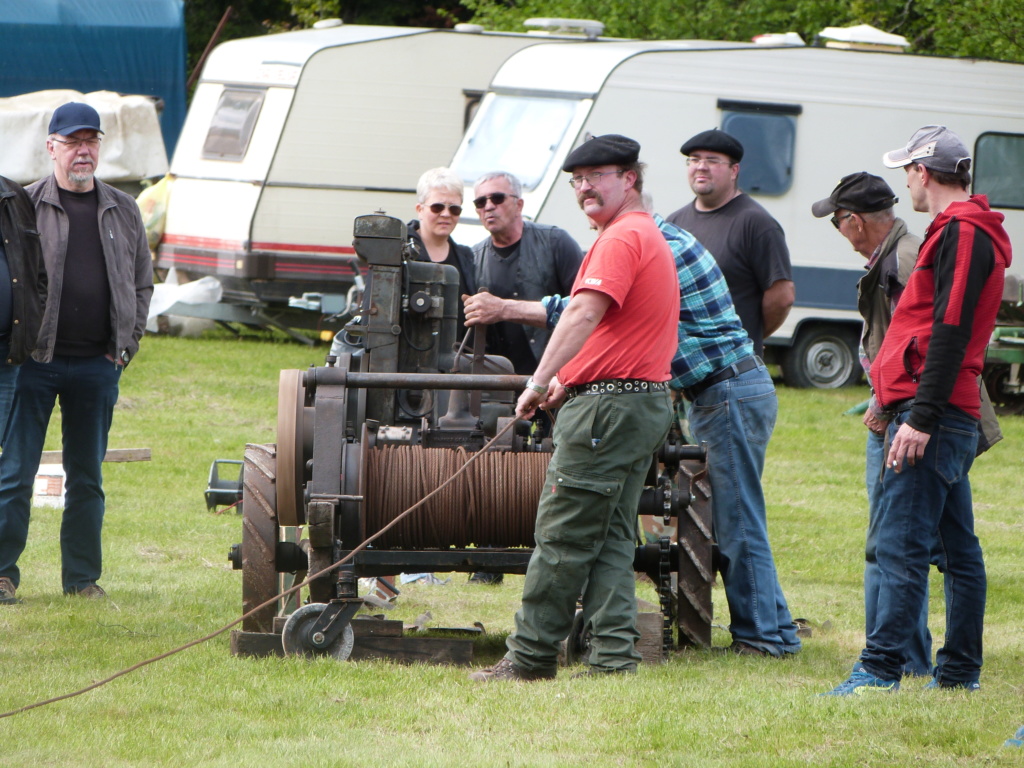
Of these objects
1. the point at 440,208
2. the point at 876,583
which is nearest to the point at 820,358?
the point at 440,208

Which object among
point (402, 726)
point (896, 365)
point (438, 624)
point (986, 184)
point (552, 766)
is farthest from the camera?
point (986, 184)

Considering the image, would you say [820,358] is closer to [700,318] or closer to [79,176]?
[700,318]

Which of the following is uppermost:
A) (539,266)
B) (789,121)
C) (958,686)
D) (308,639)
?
(789,121)

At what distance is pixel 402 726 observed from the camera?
4.79 metres

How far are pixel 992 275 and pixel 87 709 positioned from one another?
10.8 ft

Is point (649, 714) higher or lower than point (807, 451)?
higher

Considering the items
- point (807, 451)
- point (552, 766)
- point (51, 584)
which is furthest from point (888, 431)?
point (807, 451)

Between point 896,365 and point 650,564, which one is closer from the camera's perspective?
A: point 896,365

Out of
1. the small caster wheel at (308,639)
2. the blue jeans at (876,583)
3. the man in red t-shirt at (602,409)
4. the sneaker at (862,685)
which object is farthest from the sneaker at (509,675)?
the blue jeans at (876,583)

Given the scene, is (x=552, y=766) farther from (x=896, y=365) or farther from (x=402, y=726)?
(x=896, y=365)

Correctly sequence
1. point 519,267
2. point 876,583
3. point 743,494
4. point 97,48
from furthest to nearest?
point 97,48 < point 519,267 < point 743,494 < point 876,583

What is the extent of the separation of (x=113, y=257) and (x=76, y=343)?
42 cm

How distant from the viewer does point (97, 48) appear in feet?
69.6

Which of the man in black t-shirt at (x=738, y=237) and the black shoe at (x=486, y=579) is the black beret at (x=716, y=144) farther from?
the black shoe at (x=486, y=579)
